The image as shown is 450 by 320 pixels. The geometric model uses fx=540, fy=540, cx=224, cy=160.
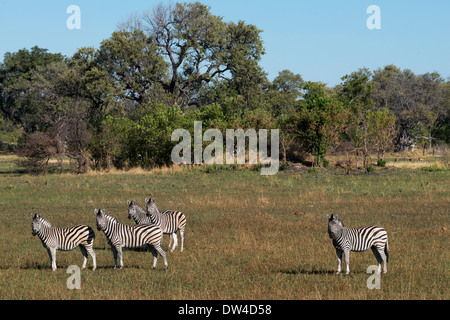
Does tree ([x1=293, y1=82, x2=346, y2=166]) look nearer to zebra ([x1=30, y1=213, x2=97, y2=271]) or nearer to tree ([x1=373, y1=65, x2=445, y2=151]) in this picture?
tree ([x1=373, y1=65, x2=445, y2=151])

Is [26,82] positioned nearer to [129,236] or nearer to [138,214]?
[138,214]

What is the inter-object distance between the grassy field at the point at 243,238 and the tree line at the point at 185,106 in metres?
9.02

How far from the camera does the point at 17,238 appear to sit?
18.0 metres

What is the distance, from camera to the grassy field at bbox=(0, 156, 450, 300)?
1177 centimetres

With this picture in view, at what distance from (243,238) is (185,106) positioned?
149 feet

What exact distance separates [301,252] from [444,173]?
97.8 ft

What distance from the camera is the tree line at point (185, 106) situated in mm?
46969

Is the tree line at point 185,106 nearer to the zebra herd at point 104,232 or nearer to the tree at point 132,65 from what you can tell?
the tree at point 132,65

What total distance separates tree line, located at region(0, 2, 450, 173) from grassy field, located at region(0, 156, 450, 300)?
902 centimetres

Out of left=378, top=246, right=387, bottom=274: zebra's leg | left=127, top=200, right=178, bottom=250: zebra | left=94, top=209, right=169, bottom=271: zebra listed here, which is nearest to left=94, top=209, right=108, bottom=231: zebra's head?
left=94, top=209, right=169, bottom=271: zebra

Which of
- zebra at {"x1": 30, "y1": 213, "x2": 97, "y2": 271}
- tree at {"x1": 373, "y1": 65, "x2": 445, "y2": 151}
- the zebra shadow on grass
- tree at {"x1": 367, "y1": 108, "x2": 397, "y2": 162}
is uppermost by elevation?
tree at {"x1": 373, "y1": 65, "x2": 445, "y2": 151}

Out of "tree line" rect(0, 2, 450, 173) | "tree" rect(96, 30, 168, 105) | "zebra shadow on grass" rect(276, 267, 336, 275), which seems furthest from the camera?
"tree" rect(96, 30, 168, 105)

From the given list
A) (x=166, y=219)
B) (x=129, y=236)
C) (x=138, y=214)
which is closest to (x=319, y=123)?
(x=166, y=219)

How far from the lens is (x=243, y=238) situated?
695 inches
